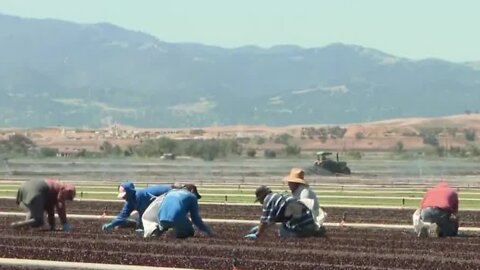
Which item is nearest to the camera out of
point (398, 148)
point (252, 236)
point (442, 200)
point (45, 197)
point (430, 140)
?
point (252, 236)

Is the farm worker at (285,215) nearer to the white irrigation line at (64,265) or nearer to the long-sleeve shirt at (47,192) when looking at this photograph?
the white irrigation line at (64,265)

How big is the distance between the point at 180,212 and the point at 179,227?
1.28 ft

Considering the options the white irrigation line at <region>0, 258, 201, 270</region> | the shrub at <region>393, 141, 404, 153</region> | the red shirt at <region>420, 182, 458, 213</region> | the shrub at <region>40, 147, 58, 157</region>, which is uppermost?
the shrub at <region>393, 141, 404, 153</region>

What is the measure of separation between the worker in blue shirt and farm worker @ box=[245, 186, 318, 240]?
101cm

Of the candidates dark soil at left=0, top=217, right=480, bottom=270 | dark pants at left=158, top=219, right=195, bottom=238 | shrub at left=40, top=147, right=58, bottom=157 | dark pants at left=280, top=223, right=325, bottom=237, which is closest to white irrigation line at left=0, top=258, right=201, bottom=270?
dark soil at left=0, top=217, right=480, bottom=270

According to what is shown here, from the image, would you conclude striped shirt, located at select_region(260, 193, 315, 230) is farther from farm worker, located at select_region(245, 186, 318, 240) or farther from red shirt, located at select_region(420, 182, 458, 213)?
red shirt, located at select_region(420, 182, 458, 213)

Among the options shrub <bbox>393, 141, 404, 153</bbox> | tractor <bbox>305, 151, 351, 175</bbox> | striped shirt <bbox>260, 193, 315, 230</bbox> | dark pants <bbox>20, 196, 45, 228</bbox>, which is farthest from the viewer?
shrub <bbox>393, 141, 404, 153</bbox>

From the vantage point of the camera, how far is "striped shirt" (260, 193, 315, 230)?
16.2 meters

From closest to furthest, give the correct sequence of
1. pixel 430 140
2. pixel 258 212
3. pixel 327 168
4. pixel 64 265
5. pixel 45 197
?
pixel 64 265, pixel 45 197, pixel 258 212, pixel 327 168, pixel 430 140

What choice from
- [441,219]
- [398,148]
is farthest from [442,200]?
[398,148]

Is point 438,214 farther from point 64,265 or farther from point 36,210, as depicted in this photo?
point 36,210

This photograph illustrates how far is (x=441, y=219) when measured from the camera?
58.1 ft

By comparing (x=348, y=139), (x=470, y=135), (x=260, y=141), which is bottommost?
(x=260, y=141)

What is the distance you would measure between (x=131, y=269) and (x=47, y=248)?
2724mm
